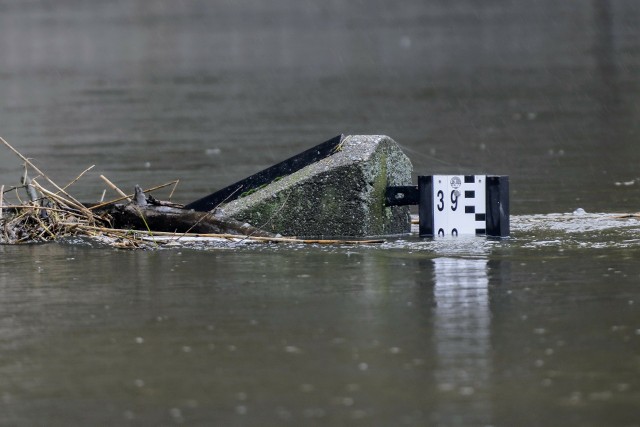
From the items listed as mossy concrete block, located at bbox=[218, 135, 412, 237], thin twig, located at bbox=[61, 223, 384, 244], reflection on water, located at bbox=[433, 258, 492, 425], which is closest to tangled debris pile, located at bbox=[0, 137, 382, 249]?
thin twig, located at bbox=[61, 223, 384, 244]

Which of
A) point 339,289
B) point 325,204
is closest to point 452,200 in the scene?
point 325,204

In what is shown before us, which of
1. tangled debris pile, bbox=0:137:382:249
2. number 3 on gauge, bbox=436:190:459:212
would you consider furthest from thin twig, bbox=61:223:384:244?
number 3 on gauge, bbox=436:190:459:212

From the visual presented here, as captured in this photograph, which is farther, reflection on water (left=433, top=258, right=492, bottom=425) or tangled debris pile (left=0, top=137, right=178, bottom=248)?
tangled debris pile (left=0, top=137, right=178, bottom=248)

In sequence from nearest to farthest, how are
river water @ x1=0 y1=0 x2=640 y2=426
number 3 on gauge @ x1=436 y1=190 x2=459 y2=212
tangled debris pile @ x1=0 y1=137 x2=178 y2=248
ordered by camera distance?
1. river water @ x1=0 y1=0 x2=640 y2=426
2. tangled debris pile @ x1=0 y1=137 x2=178 y2=248
3. number 3 on gauge @ x1=436 y1=190 x2=459 y2=212

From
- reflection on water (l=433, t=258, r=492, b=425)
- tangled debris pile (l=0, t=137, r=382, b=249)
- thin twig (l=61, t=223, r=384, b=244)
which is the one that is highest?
tangled debris pile (l=0, t=137, r=382, b=249)

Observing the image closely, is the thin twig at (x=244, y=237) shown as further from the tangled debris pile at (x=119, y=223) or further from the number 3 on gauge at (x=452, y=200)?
the number 3 on gauge at (x=452, y=200)

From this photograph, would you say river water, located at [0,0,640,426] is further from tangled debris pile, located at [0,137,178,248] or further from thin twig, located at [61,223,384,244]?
tangled debris pile, located at [0,137,178,248]

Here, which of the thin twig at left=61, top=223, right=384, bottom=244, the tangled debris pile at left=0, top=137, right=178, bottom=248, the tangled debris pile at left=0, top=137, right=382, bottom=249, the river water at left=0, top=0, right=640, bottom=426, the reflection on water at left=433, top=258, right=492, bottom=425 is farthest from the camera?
the tangled debris pile at left=0, top=137, right=178, bottom=248

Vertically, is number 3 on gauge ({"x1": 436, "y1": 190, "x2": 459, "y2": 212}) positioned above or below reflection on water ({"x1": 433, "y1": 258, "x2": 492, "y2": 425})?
above

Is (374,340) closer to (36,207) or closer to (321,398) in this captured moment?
(321,398)

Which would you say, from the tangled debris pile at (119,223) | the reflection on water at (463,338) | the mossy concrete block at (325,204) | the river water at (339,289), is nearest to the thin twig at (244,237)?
the tangled debris pile at (119,223)

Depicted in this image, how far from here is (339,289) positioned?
316 inches

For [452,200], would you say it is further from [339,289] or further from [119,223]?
[339,289]

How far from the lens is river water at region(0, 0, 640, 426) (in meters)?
5.53
